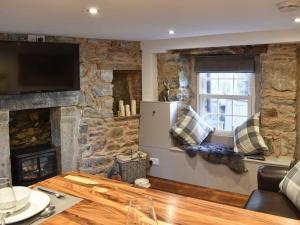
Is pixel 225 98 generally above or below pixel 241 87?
below

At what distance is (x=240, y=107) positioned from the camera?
4.66 metres

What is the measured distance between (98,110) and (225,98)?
1946 mm

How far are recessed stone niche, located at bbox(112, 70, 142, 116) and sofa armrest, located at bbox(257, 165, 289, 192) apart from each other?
2.48 meters

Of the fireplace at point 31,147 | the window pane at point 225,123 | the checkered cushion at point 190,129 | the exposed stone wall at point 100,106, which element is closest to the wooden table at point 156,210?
the fireplace at point 31,147

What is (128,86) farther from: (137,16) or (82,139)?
(137,16)

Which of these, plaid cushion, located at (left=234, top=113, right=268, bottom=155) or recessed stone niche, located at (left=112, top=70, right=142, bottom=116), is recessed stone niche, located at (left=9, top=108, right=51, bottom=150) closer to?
recessed stone niche, located at (left=112, top=70, right=142, bottom=116)

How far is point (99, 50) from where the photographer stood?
4398 millimetres

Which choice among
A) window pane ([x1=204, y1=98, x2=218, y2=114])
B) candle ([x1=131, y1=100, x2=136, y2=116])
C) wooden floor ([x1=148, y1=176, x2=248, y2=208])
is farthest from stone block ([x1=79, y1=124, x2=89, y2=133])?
window pane ([x1=204, y1=98, x2=218, y2=114])

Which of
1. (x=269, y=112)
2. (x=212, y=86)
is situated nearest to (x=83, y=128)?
(x=212, y=86)

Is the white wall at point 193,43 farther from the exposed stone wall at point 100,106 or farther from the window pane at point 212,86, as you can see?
the window pane at point 212,86

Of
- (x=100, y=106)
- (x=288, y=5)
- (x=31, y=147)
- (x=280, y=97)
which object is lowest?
(x=31, y=147)

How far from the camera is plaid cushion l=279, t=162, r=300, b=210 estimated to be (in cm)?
241

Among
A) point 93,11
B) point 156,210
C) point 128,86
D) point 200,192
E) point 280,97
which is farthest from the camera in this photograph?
point 128,86

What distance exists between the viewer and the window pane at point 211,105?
4875mm
